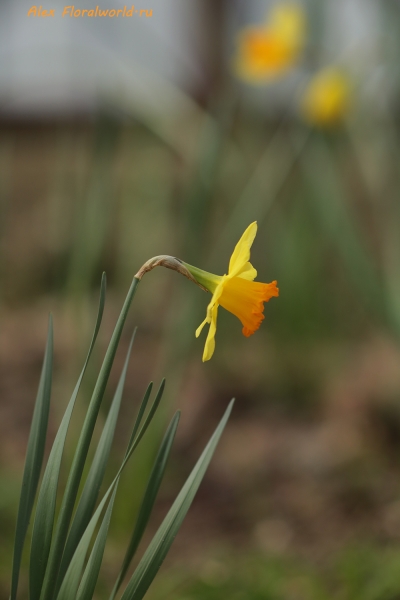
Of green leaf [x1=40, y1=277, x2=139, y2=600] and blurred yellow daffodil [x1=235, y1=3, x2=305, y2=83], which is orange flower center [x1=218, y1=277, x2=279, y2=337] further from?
blurred yellow daffodil [x1=235, y1=3, x2=305, y2=83]

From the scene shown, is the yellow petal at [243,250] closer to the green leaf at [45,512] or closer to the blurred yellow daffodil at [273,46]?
the green leaf at [45,512]

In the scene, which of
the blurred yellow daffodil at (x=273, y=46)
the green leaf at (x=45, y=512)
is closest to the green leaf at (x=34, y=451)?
the green leaf at (x=45, y=512)

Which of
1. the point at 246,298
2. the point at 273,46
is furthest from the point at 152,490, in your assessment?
the point at 273,46

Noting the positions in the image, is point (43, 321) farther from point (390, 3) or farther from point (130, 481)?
point (390, 3)

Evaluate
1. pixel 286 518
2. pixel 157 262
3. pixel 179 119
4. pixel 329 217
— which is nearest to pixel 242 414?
pixel 286 518

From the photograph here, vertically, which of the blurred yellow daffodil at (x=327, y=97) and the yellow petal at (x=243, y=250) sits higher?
the blurred yellow daffodil at (x=327, y=97)

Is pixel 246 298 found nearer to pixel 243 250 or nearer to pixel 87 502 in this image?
pixel 243 250
